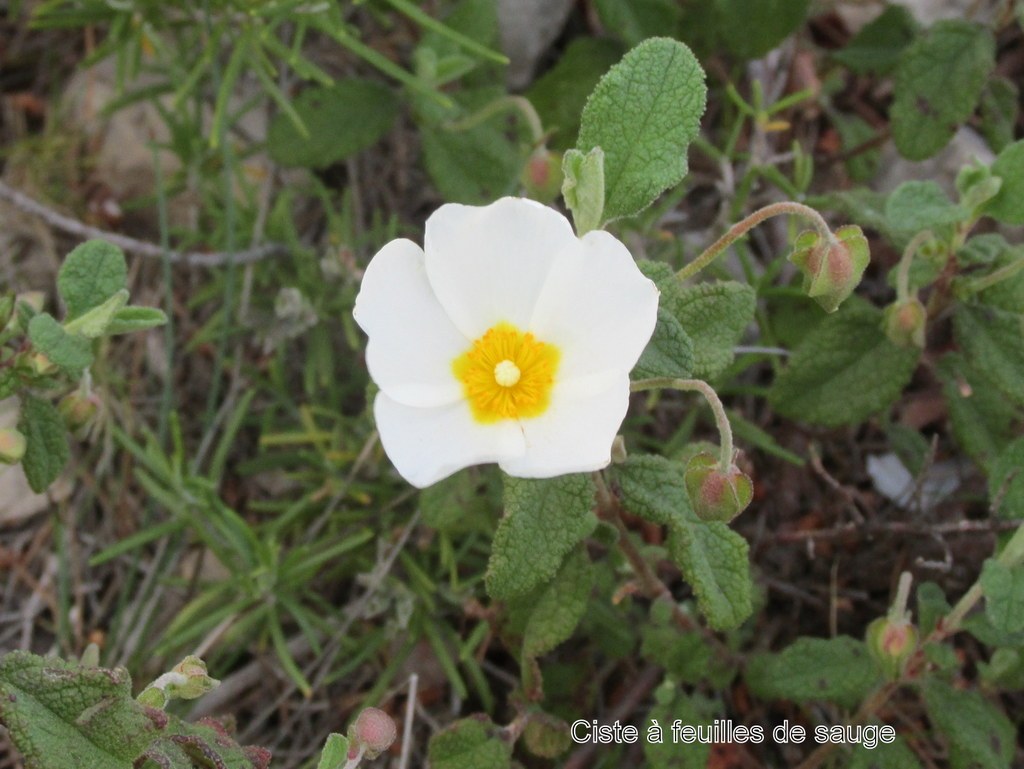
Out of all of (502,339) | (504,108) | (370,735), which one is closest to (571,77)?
(504,108)

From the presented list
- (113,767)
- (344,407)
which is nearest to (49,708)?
(113,767)

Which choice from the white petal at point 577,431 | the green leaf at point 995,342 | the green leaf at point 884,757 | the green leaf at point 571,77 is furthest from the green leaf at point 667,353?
the green leaf at point 571,77

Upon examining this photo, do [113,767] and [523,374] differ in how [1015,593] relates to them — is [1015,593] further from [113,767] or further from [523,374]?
[113,767]

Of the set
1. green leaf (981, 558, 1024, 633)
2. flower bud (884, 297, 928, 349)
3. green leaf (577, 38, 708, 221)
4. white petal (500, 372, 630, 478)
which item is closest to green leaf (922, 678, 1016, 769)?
green leaf (981, 558, 1024, 633)

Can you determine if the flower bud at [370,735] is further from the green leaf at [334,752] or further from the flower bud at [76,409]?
the flower bud at [76,409]

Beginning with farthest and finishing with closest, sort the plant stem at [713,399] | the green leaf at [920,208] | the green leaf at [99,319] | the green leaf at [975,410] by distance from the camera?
1. the green leaf at [975,410]
2. the green leaf at [920,208]
3. the green leaf at [99,319]
4. the plant stem at [713,399]

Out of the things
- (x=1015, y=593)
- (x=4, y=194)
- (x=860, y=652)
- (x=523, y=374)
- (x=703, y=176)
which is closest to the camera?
(x=523, y=374)

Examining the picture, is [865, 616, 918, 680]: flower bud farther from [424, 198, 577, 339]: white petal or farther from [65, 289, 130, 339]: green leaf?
[65, 289, 130, 339]: green leaf
